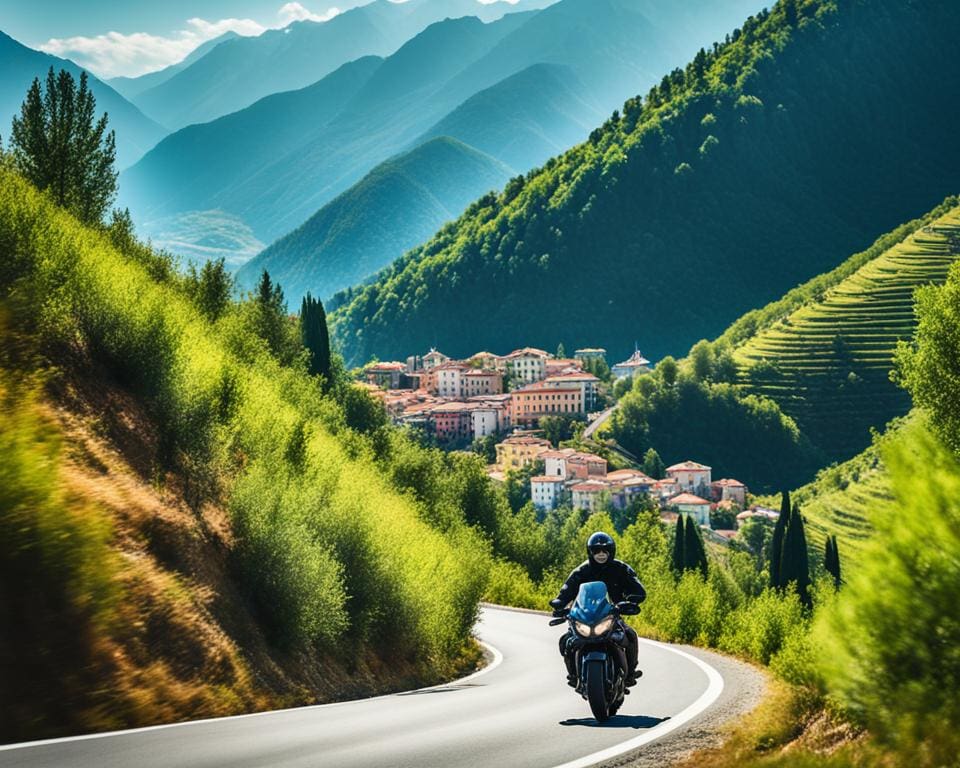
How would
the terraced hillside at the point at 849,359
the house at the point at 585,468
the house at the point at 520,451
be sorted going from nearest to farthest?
the house at the point at 585,468 < the house at the point at 520,451 < the terraced hillside at the point at 849,359

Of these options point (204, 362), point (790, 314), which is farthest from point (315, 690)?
point (790, 314)

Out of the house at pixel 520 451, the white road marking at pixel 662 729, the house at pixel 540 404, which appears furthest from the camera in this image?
the house at pixel 540 404

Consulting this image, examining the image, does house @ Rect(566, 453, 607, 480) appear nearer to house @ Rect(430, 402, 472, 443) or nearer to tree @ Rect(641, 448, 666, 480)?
tree @ Rect(641, 448, 666, 480)

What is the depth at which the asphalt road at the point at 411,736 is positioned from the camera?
747 cm

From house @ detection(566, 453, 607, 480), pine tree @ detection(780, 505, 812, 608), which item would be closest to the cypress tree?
pine tree @ detection(780, 505, 812, 608)

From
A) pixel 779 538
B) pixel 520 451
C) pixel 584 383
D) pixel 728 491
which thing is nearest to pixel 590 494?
pixel 520 451

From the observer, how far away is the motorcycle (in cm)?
966

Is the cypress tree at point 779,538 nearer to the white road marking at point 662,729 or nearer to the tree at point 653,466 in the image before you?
the white road marking at point 662,729

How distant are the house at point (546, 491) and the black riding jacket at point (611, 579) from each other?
12471cm

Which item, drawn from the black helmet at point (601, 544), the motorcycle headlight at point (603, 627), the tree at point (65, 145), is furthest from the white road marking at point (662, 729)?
the tree at point (65, 145)

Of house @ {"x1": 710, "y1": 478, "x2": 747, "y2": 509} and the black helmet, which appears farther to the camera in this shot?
house @ {"x1": 710, "y1": 478, "x2": 747, "y2": 509}

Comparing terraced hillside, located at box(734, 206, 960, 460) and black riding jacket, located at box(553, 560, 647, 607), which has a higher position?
terraced hillside, located at box(734, 206, 960, 460)

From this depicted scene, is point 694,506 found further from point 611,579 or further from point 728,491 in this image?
point 611,579

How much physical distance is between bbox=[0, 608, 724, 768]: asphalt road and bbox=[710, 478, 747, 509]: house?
143 m
